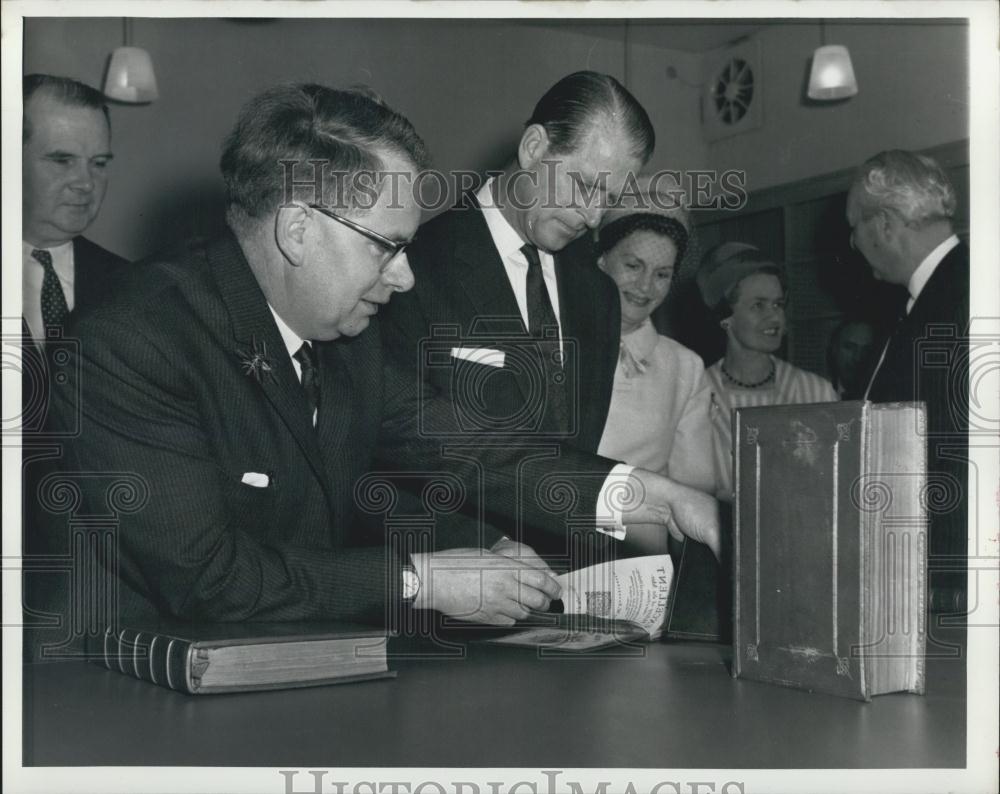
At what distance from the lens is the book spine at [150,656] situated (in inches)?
55.6

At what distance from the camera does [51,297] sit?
2.06 meters

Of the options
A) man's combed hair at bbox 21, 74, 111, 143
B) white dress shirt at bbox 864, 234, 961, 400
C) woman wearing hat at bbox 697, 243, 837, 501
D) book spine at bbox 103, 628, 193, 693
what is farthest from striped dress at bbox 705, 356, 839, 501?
man's combed hair at bbox 21, 74, 111, 143

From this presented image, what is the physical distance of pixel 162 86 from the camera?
2.17 meters

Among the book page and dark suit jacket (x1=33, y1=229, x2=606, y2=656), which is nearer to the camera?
dark suit jacket (x1=33, y1=229, x2=606, y2=656)

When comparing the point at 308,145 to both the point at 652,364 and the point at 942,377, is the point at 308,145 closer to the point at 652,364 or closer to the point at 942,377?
the point at 652,364

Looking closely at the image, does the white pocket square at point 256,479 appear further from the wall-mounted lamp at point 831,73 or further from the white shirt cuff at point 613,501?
the wall-mounted lamp at point 831,73

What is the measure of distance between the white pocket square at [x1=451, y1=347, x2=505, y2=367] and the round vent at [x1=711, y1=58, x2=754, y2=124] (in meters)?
0.73

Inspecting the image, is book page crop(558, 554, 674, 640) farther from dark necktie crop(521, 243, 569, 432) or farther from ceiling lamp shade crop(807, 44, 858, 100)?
ceiling lamp shade crop(807, 44, 858, 100)

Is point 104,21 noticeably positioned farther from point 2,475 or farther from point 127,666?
point 127,666

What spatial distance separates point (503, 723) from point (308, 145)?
3.73 ft

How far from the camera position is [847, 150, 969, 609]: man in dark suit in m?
2.16

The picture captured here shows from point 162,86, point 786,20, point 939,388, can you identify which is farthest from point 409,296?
point 939,388

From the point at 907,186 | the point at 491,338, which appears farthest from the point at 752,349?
the point at 491,338

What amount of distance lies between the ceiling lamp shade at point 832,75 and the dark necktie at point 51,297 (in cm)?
165
